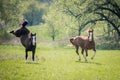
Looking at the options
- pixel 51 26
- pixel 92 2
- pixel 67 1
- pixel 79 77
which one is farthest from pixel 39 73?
pixel 51 26

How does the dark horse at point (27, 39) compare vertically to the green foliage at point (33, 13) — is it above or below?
below

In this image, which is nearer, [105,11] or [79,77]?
[79,77]

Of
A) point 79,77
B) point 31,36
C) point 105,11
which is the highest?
point 105,11

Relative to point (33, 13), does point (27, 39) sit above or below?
below

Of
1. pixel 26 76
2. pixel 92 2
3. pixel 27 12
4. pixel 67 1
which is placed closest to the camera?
pixel 26 76

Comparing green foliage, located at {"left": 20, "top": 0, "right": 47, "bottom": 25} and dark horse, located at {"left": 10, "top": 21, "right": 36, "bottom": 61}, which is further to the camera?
green foliage, located at {"left": 20, "top": 0, "right": 47, "bottom": 25}

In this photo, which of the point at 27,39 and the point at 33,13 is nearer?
the point at 27,39

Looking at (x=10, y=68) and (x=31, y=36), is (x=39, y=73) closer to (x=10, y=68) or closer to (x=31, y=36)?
(x=10, y=68)

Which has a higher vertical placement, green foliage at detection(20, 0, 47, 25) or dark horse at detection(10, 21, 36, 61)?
green foliage at detection(20, 0, 47, 25)

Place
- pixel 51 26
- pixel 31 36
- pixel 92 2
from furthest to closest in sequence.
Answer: pixel 51 26, pixel 92 2, pixel 31 36

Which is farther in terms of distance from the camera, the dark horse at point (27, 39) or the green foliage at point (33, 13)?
the green foliage at point (33, 13)

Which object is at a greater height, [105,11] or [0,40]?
[105,11]

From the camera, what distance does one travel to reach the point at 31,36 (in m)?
23.6

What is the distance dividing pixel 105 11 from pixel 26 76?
40.6 m
